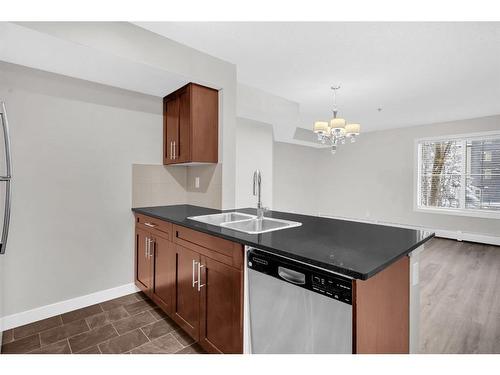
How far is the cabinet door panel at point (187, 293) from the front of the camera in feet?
5.97

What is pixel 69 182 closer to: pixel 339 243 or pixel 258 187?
pixel 258 187

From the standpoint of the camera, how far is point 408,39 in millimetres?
2412

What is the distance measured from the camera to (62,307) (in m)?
2.36

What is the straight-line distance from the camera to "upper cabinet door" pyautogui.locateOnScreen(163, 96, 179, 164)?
281cm

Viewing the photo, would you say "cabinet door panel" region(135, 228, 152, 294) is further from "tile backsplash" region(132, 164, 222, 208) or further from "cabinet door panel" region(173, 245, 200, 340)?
"cabinet door panel" region(173, 245, 200, 340)

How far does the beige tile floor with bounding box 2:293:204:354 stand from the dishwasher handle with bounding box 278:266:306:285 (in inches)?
40.5

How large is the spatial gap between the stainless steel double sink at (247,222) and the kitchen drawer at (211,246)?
0.17m

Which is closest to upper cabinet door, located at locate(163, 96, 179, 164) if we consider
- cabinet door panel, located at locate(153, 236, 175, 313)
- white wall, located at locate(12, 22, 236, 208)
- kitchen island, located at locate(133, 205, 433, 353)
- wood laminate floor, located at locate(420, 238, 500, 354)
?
white wall, located at locate(12, 22, 236, 208)

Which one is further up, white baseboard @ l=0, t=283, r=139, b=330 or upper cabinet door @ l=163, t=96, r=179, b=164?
upper cabinet door @ l=163, t=96, r=179, b=164

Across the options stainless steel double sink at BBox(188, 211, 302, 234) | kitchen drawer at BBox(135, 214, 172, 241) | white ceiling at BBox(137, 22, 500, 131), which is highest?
white ceiling at BBox(137, 22, 500, 131)

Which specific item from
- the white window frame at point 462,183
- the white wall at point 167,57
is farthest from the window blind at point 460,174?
the white wall at point 167,57

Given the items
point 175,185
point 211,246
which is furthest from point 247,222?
point 175,185

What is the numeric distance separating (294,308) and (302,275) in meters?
0.19
